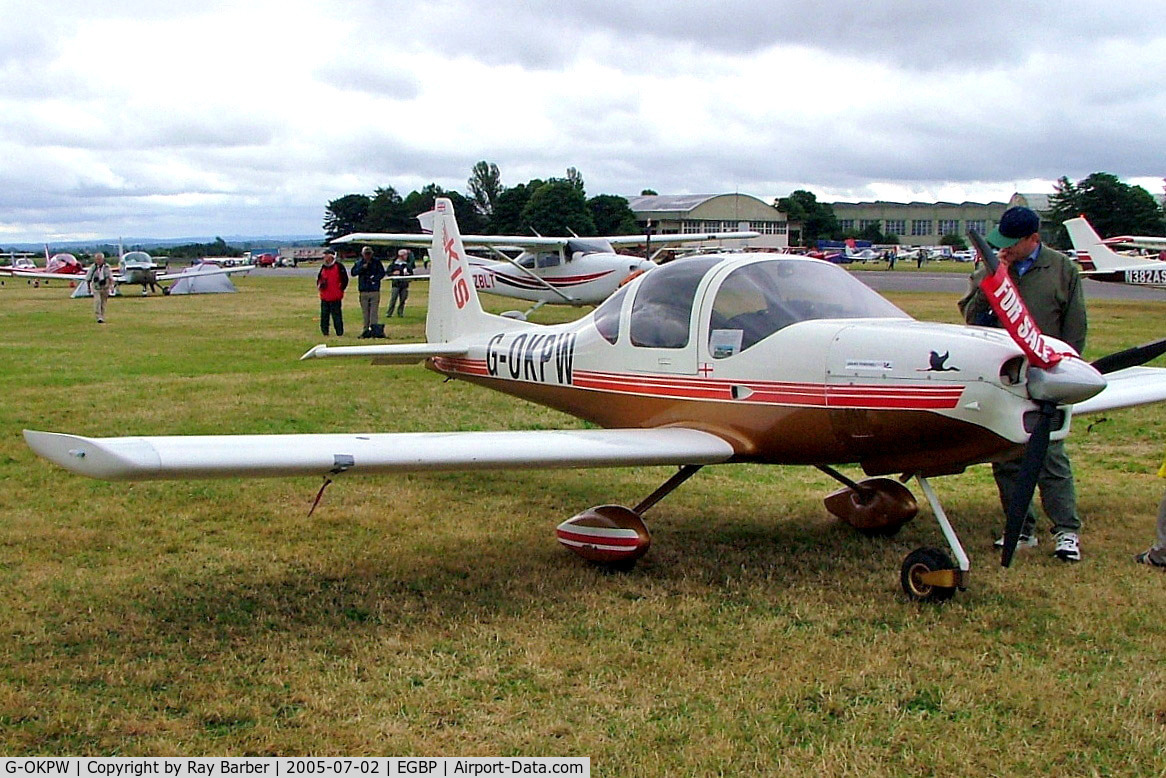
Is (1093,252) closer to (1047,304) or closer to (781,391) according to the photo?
(1047,304)

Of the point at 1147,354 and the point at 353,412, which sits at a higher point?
the point at 1147,354

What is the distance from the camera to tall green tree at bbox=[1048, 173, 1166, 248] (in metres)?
74.1

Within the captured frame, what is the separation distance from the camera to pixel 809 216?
109 m

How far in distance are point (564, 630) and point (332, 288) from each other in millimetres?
14893

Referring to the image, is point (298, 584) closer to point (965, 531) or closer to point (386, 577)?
point (386, 577)

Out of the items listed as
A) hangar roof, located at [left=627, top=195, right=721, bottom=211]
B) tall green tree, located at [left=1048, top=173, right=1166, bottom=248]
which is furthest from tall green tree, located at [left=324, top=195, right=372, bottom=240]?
tall green tree, located at [left=1048, top=173, right=1166, bottom=248]

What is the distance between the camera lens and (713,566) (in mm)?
5703

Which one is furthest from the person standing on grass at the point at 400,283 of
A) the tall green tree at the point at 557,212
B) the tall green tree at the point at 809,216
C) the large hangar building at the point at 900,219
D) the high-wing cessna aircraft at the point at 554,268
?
the large hangar building at the point at 900,219

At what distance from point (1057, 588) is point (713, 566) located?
1782 mm

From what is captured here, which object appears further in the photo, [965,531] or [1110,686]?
[965,531]

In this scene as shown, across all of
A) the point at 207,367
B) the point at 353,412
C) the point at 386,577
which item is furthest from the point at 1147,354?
the point at 207,367

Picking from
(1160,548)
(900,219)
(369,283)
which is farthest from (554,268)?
(900,219)

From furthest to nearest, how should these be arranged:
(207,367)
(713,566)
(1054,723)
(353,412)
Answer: (207,367) → (353,412) → (713,566) → (1054,723)

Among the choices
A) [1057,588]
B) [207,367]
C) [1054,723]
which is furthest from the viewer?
[207,367]
